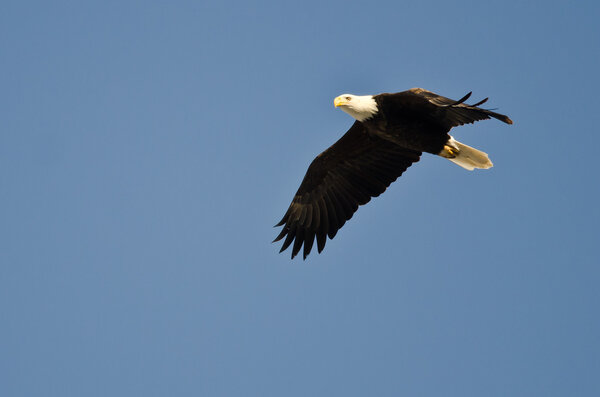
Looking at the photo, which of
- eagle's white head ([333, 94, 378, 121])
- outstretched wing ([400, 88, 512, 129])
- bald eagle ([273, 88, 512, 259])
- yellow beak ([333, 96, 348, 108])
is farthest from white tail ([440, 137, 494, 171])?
yellow beak ([333, 96, 348, 108])

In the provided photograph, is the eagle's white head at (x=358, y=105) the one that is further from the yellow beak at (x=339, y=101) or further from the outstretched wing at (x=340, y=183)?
the outstretched wing at (x=340, y=183)

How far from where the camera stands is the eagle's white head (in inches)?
402

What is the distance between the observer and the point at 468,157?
11.1 meters

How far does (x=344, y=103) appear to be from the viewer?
1034 centimetres

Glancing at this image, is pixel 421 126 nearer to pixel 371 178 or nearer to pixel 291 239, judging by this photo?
pixel 371 178

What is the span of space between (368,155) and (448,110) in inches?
79.5

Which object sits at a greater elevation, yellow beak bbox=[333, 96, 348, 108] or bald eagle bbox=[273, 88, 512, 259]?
yellow beak bbox=[333, 96, 348, 108]

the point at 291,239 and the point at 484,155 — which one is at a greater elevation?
the point at 484,155

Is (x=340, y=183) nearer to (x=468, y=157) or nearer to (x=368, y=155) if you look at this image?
(x=368, y=155)

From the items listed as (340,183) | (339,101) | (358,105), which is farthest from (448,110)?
(340,183)

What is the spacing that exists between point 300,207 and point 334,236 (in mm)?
752

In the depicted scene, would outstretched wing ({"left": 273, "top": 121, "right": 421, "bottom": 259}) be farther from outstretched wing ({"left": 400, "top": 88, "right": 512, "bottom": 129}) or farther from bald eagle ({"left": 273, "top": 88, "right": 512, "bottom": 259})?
outstretched wing ({"left": 400, "top": 88, "right": 512, "bottom": 129})

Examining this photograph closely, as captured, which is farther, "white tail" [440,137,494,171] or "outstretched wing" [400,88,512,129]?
"white tail" [440,137,494,171]

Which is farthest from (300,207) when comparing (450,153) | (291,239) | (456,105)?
(456,105)
